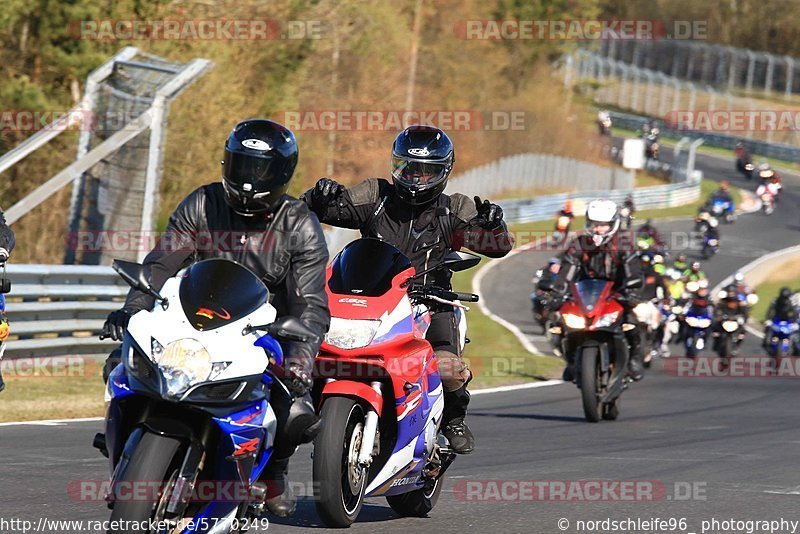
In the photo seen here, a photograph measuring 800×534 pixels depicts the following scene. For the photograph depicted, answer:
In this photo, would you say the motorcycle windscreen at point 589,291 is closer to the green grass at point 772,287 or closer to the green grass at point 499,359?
the green grass at point 499,359

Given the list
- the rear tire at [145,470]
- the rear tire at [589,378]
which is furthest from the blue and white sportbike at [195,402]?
the rear tire at [589,378]

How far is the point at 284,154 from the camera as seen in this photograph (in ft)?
18.9

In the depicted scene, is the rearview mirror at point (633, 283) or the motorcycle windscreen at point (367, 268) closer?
the motorcycle windscreen at point (367, 268)

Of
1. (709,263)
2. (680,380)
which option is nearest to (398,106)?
(709,263)

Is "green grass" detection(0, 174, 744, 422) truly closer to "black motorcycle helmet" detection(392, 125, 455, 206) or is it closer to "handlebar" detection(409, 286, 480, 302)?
"black motorcycle helmet" detection(392, 125, 455, 206)

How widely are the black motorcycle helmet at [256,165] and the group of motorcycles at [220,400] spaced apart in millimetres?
401

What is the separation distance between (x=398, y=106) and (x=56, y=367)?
36334mm

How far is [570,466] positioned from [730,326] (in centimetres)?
1604

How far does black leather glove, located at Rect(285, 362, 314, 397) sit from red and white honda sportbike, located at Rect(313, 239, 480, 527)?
0.67 m

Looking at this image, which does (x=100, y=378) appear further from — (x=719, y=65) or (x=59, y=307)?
(x=719, y=65)

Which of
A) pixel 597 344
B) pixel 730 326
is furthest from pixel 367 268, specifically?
pixel 730 326

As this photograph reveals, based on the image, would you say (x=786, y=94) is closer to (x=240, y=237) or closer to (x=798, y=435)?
(x=798, y=435)

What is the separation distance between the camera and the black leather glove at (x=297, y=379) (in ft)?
18.4

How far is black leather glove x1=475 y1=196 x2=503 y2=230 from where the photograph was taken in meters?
7.54
